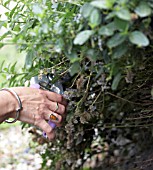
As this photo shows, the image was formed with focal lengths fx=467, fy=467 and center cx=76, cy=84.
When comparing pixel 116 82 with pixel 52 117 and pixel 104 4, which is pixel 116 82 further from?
pixel 52 117

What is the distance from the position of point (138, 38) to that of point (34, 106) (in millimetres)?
662

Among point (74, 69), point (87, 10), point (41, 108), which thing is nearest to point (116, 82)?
point (74, 69)

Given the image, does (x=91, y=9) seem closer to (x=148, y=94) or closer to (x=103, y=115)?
(x=148, y=94)

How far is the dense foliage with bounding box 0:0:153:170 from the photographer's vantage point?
0.96 meters

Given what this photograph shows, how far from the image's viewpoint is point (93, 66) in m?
1.28

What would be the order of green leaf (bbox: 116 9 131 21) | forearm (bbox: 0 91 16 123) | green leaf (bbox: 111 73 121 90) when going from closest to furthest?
1. green leaf (bbox: 116 9 131 21)
2. green leaf (bbox: 111 73 121 90)
3. forearm (bbox: 0 91 16 123)

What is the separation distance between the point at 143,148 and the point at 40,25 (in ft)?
3.82

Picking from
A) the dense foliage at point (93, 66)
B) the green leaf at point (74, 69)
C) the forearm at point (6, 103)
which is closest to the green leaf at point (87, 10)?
the dense foliage at point (93, 66)

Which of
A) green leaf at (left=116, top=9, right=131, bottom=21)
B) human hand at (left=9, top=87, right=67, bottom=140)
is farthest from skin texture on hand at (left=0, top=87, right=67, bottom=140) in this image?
green leaf at (left=116, top=9, right=131, bottom=21)

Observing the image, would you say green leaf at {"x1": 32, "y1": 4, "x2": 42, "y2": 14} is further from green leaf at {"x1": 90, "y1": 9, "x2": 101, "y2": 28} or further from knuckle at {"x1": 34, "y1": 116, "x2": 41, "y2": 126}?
knuckle at {"x1": 34, "y1": 116, "x2": 41, "y2": 126}

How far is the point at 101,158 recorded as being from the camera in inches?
93.4

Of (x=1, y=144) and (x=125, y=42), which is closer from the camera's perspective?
(x=125, y=42)

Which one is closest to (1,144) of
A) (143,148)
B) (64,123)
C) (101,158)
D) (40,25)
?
(101,158)

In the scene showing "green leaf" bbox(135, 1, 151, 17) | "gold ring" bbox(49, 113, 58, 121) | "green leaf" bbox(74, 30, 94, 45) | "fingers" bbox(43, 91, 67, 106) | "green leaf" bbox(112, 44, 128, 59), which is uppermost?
"green leaf" bbox(135, 1, 151, 17)
